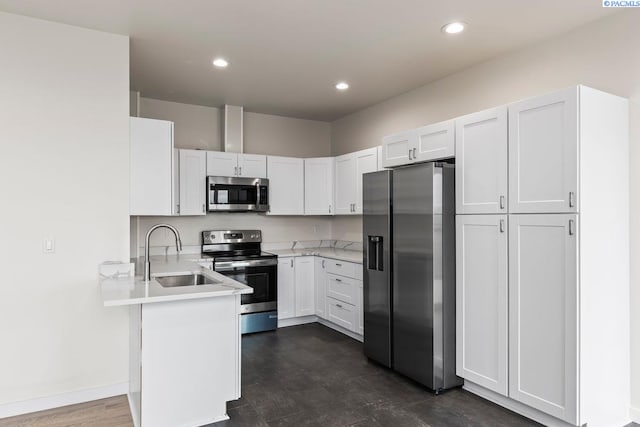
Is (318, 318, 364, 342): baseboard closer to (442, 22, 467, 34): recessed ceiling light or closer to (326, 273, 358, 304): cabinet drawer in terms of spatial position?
(326, 273, 358, 304): cabinet drawer

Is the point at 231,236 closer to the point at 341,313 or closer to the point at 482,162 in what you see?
the point at 341,313

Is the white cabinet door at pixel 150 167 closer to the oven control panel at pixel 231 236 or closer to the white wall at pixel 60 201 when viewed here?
the white wall at pixel 60 201

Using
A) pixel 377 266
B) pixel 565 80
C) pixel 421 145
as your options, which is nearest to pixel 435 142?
pixel 421 145

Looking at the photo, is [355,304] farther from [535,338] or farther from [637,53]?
[637,53]

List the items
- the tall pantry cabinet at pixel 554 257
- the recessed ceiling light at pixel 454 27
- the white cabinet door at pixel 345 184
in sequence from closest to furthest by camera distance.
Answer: the tall pantry cabinet at pixel 554 257 → the recessed ceiling light at pixel 454 27 → the white cabinet door at pixel 345 184

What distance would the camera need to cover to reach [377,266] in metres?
3.60

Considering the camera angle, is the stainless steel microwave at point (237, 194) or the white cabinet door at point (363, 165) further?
the stainless steel microwave at point (237, 194)

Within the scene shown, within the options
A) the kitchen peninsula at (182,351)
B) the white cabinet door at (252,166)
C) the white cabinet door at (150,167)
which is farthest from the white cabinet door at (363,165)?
the kitchen peninsula at (182,351)

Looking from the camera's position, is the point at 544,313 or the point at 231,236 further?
the point at 231,236

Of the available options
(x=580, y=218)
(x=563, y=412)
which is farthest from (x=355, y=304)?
(x=580, y=218)

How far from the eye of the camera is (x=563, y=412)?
7.72ft

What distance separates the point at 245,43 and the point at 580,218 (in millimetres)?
2766

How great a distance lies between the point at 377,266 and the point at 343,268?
2.91 ft

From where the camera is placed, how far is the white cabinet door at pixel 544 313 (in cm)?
233
